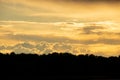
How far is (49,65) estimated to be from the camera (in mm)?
199625

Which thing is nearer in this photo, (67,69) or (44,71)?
(44,71)

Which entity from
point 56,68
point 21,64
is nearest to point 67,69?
point 56,68

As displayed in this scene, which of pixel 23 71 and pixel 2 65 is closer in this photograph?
pixel 23 71

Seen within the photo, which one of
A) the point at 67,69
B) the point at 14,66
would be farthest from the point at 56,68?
the point at 14,66

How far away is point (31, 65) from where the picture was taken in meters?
194

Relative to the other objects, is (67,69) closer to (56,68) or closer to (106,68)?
(56,68)

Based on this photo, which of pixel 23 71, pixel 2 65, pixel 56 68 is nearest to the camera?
pixel 23 71

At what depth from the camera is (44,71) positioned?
6919 inches

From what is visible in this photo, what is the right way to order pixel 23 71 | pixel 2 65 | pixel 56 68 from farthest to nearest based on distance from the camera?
pixel 56 68 → pixel 2 65 → pixel 23 71

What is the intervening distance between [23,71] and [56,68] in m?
28.4

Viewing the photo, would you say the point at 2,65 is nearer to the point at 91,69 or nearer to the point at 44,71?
the point at 44,71

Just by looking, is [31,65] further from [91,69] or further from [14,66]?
[91,69]

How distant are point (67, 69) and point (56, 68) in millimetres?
5596

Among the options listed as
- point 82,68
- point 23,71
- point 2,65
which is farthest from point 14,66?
point 82,68
